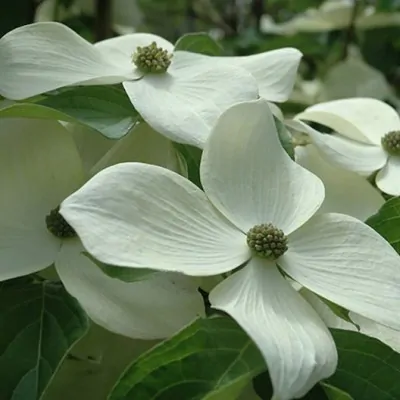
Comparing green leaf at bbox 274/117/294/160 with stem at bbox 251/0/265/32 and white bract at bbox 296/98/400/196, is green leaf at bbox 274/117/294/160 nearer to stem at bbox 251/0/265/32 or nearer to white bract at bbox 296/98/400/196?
white bract at bbox 296/98/400/196

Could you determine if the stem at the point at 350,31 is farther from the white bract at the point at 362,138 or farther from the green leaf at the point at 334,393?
the green leaf at the point at 334,393

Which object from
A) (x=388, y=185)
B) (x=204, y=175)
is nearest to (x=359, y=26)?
(x=388, y=185)

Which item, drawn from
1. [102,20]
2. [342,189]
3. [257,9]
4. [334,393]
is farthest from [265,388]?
[257,9]

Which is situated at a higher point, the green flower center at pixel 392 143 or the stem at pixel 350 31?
the green flower center at pixel 392 143

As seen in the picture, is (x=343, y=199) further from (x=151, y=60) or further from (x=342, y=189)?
(x=151, y=60)

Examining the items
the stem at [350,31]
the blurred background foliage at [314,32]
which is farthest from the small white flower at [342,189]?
the stem at [350,31]

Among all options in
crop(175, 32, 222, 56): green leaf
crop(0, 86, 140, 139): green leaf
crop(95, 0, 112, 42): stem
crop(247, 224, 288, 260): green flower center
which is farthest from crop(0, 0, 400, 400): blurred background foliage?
crop(247, 224, 288, 260): green flower center

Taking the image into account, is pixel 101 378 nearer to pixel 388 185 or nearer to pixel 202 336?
pixel 202 336
